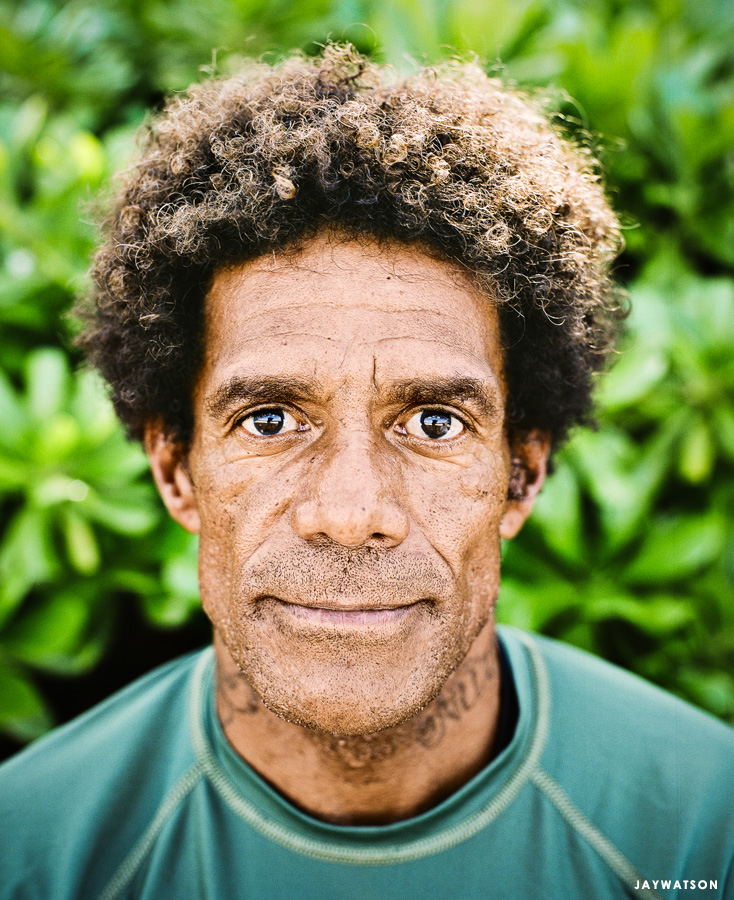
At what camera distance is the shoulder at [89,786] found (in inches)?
58.9

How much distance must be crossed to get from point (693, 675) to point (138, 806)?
1.86 m

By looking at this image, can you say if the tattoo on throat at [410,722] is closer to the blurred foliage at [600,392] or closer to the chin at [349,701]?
the chin at [349,701]

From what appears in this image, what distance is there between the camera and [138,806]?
1.57 m

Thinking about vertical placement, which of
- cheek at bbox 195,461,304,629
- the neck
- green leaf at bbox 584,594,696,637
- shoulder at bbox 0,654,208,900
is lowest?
shoulder at bbox 0,654,208,900

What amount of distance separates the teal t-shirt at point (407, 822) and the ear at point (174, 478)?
430 millimetres

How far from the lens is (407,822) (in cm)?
142

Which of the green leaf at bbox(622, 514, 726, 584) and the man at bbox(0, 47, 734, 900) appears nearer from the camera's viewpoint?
the man at bbox(0, 47, 734, 900)

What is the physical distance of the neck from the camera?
1.51 meters

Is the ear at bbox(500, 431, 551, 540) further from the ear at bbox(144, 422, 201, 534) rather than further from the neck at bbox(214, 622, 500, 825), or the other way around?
the ear at bbox(144, 422, 201, 534)

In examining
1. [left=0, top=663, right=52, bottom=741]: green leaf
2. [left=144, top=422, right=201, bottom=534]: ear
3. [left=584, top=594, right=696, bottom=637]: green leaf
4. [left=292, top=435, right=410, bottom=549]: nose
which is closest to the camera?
[left=292, top=435, right=410, bottom=549]: nose

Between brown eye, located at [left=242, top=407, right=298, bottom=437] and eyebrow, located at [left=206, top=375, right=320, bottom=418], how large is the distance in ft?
0.12

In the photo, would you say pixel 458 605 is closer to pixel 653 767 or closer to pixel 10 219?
pixel 653 767

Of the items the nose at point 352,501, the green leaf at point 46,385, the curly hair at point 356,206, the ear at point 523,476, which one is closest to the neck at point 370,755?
the ear at point 523,476

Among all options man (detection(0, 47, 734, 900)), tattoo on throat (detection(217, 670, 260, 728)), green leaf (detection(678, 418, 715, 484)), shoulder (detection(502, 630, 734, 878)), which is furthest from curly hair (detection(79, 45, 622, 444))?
green leaf (detection(678, 418, 715, 484))
